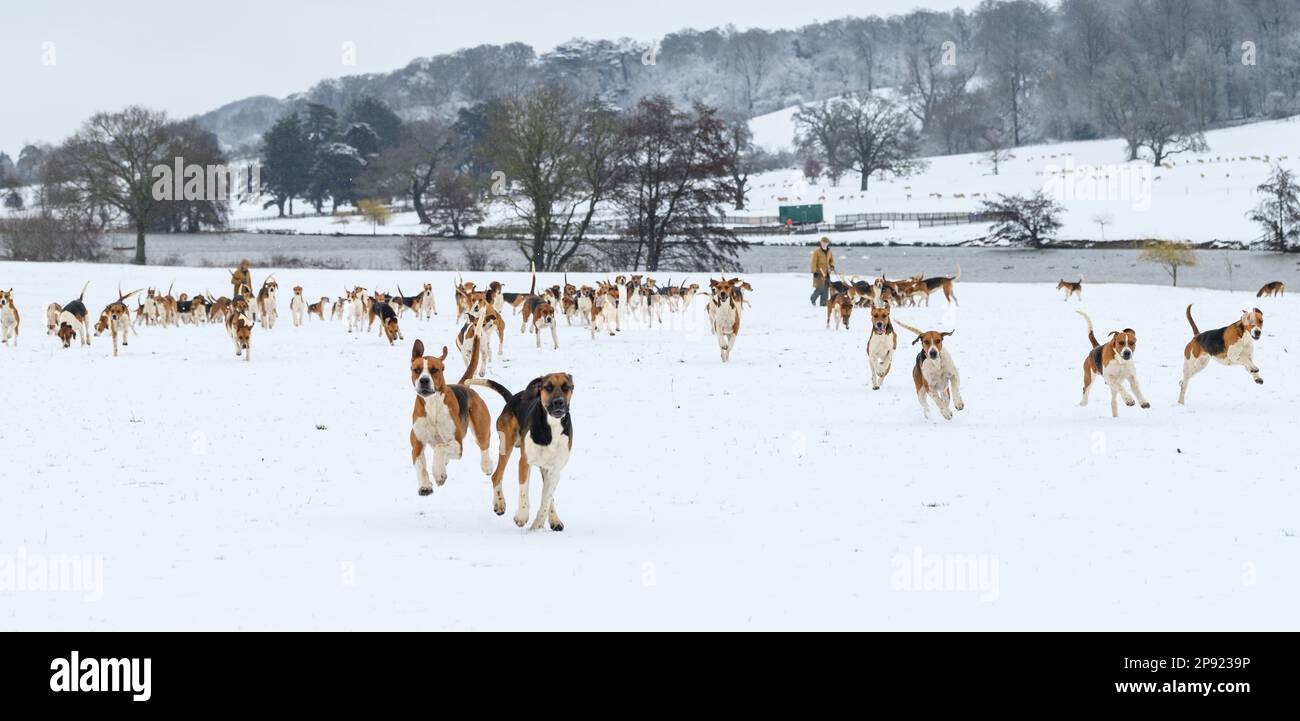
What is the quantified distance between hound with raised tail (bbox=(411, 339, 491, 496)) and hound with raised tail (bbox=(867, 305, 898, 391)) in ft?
24.3

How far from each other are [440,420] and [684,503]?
2.02 metres

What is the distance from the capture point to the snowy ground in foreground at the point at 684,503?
22.9 feet

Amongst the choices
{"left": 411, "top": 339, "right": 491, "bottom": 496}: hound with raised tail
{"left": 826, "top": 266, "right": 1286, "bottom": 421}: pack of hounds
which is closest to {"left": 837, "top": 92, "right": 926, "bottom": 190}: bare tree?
{"left": 826, "top": 266, "right": 1286, "bottom": 421}: pack of hounds

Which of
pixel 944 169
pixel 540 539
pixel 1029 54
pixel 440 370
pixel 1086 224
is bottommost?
pixel 540 539

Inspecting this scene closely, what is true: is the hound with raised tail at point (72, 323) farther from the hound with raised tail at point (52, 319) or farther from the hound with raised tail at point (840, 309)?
the hound with raised tail at point (840, 309)

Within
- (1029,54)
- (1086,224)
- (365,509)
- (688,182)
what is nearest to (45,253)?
(688,182)

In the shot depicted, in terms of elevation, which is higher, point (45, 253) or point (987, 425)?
point (45, 253)

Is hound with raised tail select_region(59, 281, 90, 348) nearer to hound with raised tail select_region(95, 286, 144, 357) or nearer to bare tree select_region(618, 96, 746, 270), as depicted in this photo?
hound with raised tail select_region(95, 286, 144, 357)

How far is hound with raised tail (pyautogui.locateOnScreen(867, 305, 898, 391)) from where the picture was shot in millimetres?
16062

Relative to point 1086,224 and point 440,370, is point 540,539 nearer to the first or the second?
point 440,370

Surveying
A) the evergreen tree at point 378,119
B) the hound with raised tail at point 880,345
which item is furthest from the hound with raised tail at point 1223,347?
the evergreen tree at point 378,119

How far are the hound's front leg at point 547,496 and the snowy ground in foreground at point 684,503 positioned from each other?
0.21 metres

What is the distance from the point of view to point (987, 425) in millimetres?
13617

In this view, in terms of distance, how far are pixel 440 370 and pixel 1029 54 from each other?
179 meters
